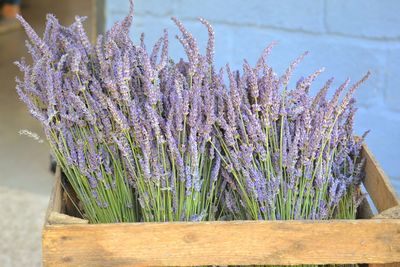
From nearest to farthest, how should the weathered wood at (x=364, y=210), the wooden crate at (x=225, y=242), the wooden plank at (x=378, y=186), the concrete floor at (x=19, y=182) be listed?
the wooden crate at (x=225, y=242)
the wooden plank at (x=378, y=186)
the weathered wood at (x=364, y=210)
the concrete floor at (x=19, y=182)

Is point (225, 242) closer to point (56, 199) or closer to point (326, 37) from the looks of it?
point (56, 199)

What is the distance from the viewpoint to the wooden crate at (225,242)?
0.91m

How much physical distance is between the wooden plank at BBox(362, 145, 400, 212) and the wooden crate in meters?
0.07

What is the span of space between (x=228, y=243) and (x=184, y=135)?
0.61 feet

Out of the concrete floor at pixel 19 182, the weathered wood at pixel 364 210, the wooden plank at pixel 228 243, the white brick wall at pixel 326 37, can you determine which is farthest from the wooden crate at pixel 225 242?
the concrete floor at pixel 19 182

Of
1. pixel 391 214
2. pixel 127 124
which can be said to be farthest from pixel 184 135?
pixel 391 214

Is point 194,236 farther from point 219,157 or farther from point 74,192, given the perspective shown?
point 74,192

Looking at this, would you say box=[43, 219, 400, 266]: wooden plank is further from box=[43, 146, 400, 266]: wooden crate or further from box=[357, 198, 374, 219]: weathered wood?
box=[357, 198, 374, 219]: weathered wood

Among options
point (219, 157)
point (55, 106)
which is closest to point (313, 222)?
point (219, 157)

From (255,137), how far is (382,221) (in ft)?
0.77

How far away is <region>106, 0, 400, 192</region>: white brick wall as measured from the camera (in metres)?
1.95

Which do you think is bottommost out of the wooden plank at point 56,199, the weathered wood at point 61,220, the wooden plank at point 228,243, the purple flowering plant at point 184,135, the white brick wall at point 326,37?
the wooden plank at point 228,243

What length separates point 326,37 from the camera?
6.61 feet

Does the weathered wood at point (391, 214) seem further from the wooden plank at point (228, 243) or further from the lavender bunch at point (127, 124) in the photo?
the lavender bunch at point (127, 124)
